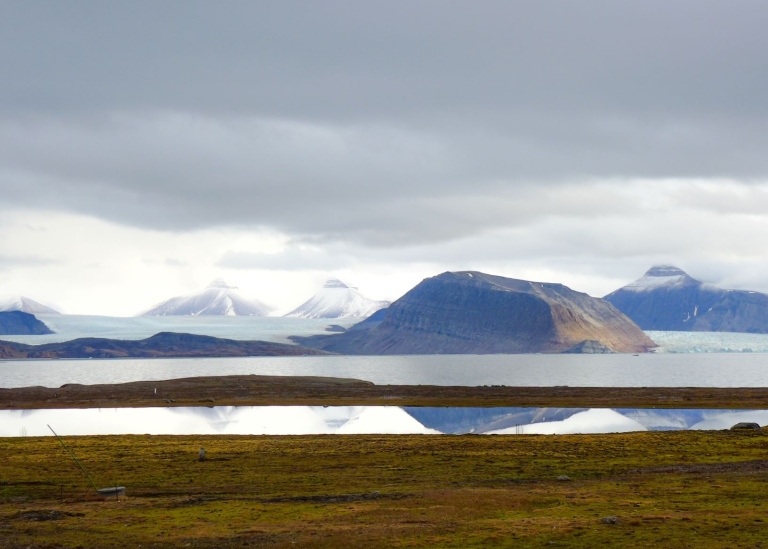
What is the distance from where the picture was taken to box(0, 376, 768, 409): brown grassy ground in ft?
343

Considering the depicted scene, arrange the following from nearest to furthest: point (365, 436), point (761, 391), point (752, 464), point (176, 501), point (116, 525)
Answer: point (116, 525) < point (176, 501) < point (752, 464) < point (365, 436) < point (761, 391)

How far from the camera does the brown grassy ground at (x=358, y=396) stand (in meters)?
104

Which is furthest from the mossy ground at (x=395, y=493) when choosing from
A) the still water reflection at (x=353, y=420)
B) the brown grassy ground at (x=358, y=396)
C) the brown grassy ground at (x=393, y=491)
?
the brown grassy ground at (x=358, y=396)

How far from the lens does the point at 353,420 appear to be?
8162 cm

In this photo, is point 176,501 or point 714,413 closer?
point 176,501

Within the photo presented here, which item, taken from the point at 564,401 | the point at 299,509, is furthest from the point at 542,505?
the point at 564,401

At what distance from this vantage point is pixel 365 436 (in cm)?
6106

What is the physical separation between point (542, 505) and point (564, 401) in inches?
3093

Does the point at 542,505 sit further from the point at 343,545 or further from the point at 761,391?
the point at 761,391

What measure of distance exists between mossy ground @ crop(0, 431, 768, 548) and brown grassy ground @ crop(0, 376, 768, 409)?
48863mm

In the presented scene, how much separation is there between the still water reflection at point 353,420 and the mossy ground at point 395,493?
1450cm

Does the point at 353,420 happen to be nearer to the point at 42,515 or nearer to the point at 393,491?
the point at 393,491

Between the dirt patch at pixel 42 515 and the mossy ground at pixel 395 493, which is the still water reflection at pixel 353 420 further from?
the dirt patch at pixel 42 515

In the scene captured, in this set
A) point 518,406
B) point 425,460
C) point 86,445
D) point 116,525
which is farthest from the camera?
point 518,406
